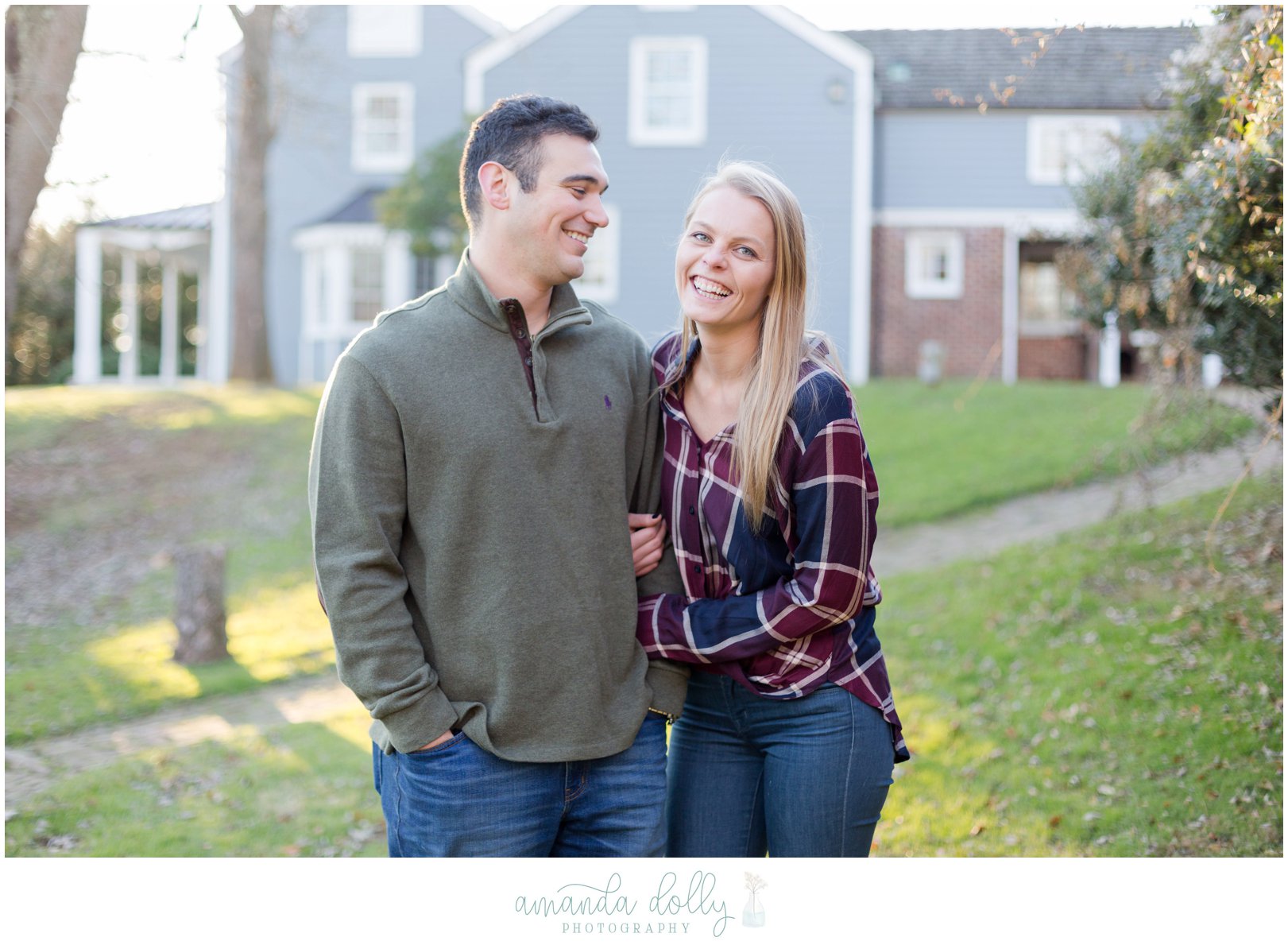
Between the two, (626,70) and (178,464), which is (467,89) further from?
(178,464)

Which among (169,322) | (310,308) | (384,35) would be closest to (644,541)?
(310,308)

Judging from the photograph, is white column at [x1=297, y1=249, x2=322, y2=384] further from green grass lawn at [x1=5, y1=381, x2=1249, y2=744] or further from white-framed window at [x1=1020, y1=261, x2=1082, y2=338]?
white-framed window at [x1=1020, y1=261, x2=1082, y2=338]

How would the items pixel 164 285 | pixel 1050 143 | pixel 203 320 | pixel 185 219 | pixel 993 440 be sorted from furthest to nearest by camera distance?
pixel 203 320 < pixel 164 285 < pixel 185 219 < pixel 1050 143 < pixel 993 440

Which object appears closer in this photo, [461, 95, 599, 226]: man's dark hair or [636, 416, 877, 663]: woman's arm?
[636, 416, 877, 663]: woman's arm

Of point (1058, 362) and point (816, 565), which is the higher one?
point (1058, 362)

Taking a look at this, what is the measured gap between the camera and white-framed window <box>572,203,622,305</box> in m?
15.3

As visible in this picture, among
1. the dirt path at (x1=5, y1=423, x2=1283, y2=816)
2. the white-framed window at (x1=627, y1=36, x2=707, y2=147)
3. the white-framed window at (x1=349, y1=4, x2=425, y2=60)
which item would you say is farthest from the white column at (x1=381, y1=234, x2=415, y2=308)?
the dirt path at (x1=5, y1=423, x2=1283, y2=816)

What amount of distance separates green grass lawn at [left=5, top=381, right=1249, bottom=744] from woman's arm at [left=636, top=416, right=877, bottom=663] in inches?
170

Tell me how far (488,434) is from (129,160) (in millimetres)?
3940

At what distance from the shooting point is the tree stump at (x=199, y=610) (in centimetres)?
731

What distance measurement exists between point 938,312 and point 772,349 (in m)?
15.1

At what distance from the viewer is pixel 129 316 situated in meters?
18.8
